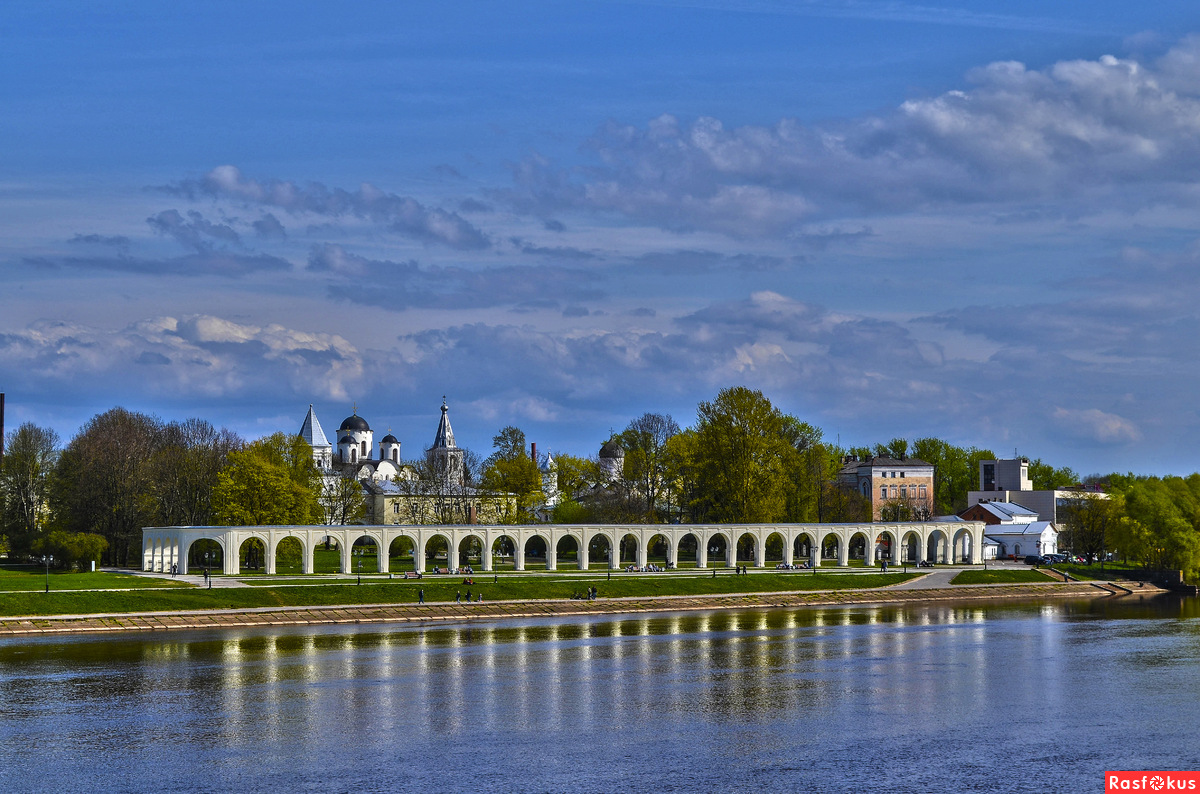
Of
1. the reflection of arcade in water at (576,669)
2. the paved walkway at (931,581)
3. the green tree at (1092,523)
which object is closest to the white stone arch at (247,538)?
the reflection of arcade in water at (576,669)

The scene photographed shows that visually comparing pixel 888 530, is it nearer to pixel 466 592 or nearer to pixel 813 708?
pixel 466 592

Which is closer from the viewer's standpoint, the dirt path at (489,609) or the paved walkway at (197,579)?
the dirt path at (489,609)

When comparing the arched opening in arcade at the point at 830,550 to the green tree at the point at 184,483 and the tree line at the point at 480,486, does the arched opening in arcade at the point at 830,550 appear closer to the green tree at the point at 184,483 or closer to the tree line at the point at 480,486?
the tree line at the point at 480,486

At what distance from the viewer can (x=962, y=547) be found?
11119 cm

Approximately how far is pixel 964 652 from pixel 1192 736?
61.1 feet

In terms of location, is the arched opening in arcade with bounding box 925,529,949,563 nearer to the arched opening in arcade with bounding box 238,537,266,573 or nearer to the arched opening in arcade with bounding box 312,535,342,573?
the arched opening in arcade with bounding box 312,535,342,573

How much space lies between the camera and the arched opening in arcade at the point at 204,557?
279 feet

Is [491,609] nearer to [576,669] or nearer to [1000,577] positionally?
[576,669]

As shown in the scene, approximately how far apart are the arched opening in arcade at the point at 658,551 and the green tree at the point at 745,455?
6.28 meters

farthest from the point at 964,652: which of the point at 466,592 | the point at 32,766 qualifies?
the point at 32,766

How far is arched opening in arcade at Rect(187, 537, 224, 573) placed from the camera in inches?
3349

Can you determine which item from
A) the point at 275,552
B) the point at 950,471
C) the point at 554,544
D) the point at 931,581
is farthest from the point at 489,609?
the point at 950,471

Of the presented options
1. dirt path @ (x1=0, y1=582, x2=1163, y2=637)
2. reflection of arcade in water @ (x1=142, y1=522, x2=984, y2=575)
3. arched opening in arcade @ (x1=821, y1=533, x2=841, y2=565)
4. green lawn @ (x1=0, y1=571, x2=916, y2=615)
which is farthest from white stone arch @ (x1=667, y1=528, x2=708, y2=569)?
dirt path @ (x1=0, y1=582, x2=1163, y2=637)

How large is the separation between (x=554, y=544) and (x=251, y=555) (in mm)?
21291
